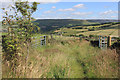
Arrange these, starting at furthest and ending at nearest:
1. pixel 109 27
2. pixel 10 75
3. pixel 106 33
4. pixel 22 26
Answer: pixel 106 33 → pixel 109 27 → pixel 22 26 → pixel 10 75

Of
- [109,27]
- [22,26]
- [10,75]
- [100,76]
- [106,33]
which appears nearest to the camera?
[10,75]

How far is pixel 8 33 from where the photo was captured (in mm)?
5121

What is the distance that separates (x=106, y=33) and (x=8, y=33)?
34.2 feet

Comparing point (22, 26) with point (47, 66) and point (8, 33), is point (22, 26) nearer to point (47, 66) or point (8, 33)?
point (8, 33)

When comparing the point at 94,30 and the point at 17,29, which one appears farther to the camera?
the point at 94,30

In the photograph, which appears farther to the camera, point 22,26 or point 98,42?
point 98,42

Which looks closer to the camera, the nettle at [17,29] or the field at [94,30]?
the nettle at [17,29]

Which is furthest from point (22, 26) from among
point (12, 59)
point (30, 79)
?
point (30, 79)

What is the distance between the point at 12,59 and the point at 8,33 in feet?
3.66

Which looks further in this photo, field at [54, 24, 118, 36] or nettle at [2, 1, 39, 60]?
field at [54, 24, 118, 36]

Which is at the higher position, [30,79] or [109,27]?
[109,27]

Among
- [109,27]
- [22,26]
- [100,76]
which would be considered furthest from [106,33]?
[22,26]

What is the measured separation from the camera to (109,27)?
11.9 metres

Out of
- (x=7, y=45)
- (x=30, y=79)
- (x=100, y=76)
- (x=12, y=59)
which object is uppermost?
(x=7, y=45)
